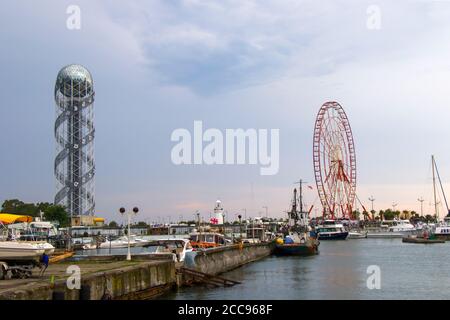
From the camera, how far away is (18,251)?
27.2 m

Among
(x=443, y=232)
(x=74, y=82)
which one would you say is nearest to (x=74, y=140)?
(x=74, y=82)

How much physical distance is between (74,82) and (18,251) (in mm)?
152082

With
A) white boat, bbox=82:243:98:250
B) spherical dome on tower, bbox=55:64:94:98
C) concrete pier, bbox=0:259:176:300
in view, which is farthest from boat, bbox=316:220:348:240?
concrete pier, bbox=0:259:176:300

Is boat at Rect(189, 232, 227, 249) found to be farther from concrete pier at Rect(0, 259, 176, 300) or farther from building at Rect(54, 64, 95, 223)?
building at Rect(54, 64, 95, 223)

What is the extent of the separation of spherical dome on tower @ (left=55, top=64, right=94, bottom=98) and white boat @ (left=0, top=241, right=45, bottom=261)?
14921 cm

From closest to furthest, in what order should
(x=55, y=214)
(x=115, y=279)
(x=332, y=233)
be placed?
1. (x=115, y=279)
2. (x=332, y=233)
3. (x=55, y=214)

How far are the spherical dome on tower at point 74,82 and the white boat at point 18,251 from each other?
149210 millimetres

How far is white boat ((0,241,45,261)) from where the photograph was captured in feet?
87.6

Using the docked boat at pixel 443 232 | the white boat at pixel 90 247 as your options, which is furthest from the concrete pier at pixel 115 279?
the docked boat at pixel 443 232

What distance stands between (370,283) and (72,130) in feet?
475

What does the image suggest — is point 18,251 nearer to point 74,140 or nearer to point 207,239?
point 207,239

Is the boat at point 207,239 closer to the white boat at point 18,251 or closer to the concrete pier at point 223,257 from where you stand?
the concrete pier at point 223,257
